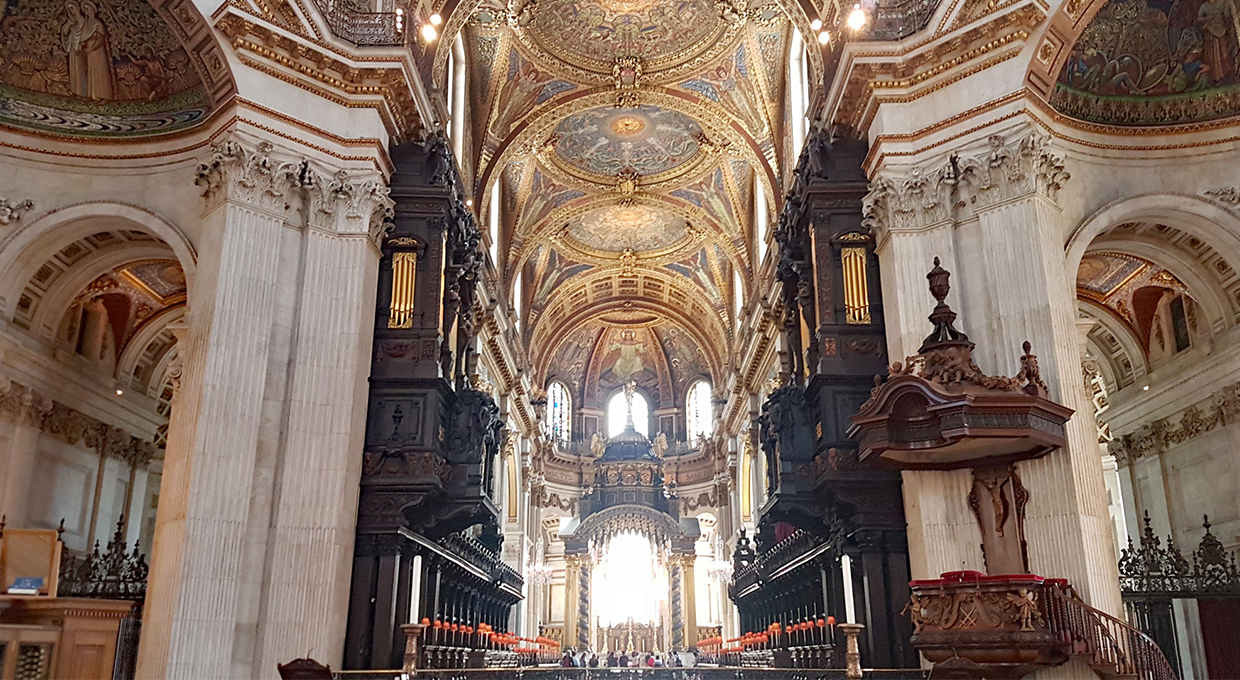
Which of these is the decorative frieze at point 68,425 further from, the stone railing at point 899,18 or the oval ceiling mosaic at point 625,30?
the stone railing at point 899,18

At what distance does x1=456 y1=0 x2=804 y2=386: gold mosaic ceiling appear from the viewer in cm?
2284

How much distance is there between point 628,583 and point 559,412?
8.43 metres

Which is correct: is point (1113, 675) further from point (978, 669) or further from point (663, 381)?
point (663, 381)

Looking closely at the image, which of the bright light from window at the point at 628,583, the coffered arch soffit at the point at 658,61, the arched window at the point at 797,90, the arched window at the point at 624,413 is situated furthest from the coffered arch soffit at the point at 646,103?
the bright light from window at the point at 628,583

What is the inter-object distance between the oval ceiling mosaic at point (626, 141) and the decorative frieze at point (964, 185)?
13.7 meters

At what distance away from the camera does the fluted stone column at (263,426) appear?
11500mm

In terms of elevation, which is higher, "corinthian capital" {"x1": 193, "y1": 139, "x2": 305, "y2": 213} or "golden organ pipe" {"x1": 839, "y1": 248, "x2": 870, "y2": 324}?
"corinthian capital" {"x1": 193, "y1": 139, "x2": 305, "y2": 213}

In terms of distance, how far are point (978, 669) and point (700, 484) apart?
31.6m

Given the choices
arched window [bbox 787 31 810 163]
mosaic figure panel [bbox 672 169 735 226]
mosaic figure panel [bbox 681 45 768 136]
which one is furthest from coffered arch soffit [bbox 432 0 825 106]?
mosaic figure panel [bbox 672 169 735 226]

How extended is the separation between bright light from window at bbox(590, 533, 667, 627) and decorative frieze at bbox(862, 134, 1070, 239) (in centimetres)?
2809

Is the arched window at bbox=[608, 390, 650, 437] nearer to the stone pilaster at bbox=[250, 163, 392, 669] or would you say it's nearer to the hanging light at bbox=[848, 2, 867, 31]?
the stone pilaster at bbox=[250, 163, 392, 669]

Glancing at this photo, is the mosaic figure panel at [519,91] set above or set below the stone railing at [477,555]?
above

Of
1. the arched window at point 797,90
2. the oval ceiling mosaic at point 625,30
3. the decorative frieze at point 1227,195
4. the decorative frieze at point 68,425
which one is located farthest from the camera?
the oval ceiling mosaic at point 625,30

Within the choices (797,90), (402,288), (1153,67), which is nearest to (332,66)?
(402,288)
